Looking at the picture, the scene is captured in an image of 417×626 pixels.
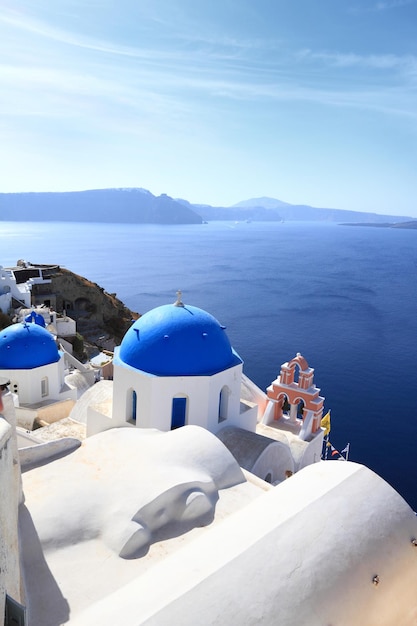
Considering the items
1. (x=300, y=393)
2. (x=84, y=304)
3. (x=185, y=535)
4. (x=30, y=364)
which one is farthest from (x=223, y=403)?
(x=84, y=304)

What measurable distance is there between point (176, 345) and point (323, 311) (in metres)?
52.8

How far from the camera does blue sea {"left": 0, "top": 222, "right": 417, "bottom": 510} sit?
32891 mm

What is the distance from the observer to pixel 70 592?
661cm

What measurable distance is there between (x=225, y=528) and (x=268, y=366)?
37122mm

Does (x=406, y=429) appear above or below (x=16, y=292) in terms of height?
below

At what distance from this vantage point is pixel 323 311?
6275cm

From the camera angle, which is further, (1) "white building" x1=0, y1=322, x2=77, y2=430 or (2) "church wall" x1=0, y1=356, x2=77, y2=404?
(2) "church wall" x1=0, y1=356, x2=77, y2=404

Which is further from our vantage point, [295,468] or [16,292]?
[16,292]

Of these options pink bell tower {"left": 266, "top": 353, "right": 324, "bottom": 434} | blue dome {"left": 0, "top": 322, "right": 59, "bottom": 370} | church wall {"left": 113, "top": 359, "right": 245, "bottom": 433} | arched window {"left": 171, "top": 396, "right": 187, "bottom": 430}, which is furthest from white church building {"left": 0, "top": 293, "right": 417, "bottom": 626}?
blue dome {"left": 0, "top": 322, "right": 59, "bottom": 370}

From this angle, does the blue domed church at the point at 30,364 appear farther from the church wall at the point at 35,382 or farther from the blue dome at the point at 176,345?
the blue dome at the point at 176,345

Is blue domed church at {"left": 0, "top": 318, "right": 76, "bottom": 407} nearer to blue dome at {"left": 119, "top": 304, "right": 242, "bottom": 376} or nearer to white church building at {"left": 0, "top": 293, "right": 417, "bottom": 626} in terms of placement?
blue dome at {"left": 119, "top": 304, "right": 242, "bottom": 376}

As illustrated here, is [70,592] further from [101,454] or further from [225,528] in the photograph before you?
[101,454]

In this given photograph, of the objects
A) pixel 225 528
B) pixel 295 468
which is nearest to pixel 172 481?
pixel 225 528

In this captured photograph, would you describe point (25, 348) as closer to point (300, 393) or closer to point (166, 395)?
point (166, 395)
